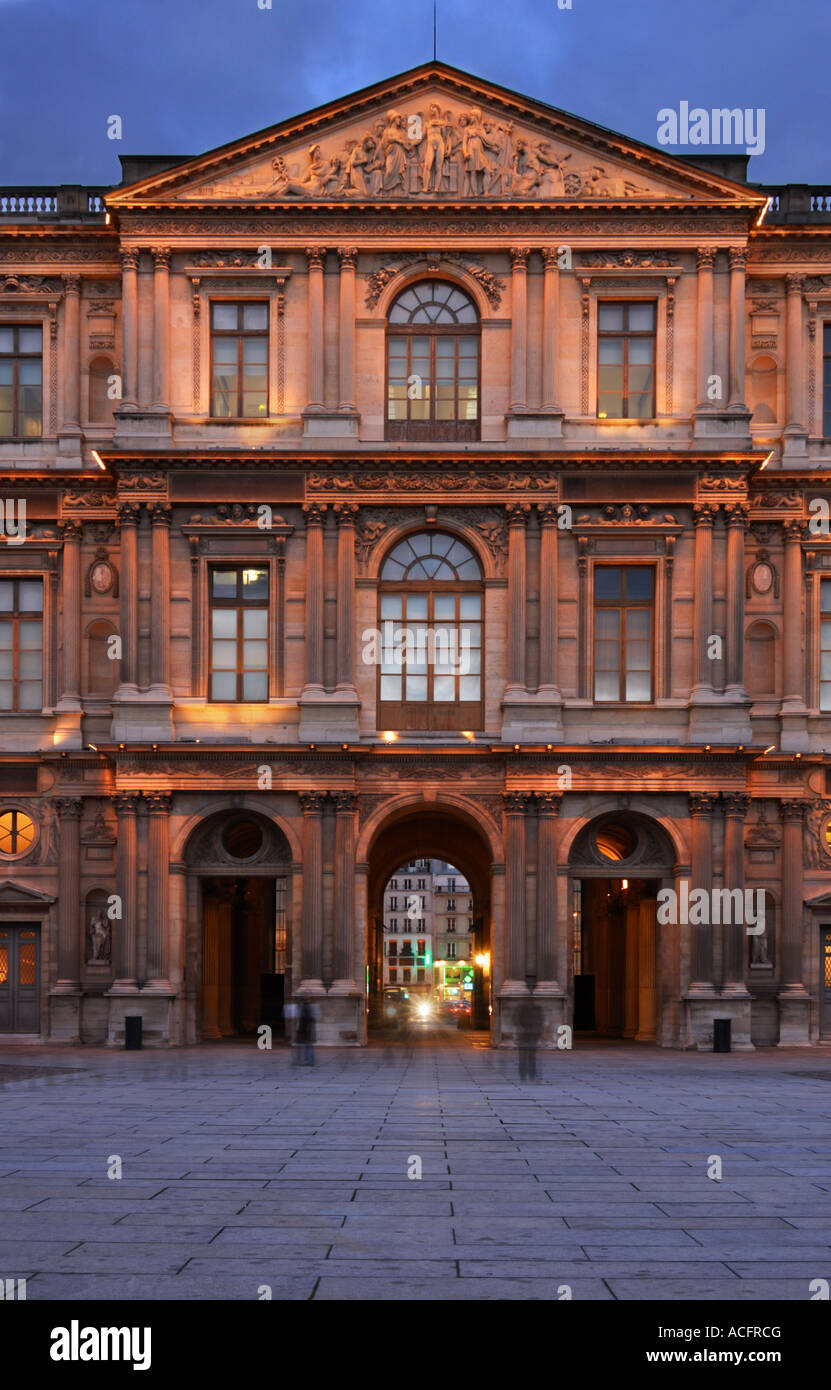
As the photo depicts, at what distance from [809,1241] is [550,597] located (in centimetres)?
2664

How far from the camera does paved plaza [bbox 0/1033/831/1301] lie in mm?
11867

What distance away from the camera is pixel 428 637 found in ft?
130

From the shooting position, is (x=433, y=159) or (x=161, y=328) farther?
(x=433, y=159)

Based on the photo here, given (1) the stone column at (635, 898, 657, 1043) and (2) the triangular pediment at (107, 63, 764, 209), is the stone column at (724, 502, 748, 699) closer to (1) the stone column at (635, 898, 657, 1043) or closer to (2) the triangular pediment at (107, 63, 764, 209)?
(1) the stone column at (635, 898, 657, 1043)

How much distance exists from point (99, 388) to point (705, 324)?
1610 centimetres

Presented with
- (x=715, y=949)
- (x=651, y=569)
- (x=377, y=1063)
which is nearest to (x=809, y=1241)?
(x=377, y=1063)

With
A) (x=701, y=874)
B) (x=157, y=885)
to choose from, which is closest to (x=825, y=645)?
(x=701, y=874)

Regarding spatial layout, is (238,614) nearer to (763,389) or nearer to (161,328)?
(161,328)

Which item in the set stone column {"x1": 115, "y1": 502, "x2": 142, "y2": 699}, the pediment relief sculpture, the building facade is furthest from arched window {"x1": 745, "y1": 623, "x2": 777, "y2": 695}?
stone column {"x1": 115, "y1": 502, "x2": 142, "y2": 699}

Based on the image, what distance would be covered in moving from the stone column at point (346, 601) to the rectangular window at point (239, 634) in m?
2.03

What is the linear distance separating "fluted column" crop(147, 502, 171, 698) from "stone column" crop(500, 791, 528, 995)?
360 inches

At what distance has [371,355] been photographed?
4019 cm

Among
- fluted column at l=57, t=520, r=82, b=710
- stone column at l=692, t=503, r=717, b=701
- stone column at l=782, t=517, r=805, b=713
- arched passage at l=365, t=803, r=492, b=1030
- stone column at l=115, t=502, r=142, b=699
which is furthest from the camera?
arched passage at l=365, t=803, r=492, b=1030

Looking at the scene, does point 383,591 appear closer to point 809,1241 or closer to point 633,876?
point 633,876
